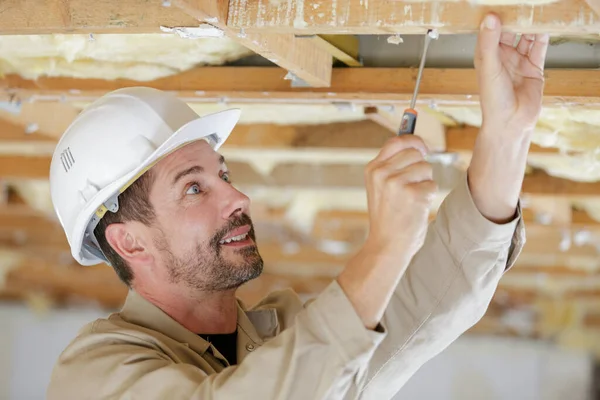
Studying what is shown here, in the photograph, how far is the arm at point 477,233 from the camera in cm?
155

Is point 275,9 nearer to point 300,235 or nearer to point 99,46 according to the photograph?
point 99,46

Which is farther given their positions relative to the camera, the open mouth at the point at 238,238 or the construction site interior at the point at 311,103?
the open mouth at the point at 238,238

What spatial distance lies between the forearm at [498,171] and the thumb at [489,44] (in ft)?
0.52

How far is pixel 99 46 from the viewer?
2.44 m

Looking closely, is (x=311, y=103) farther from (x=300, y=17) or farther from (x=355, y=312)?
(x=355, y=312)

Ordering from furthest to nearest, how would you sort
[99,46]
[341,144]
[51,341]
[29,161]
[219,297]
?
[51,341] < [29,161] < [341,144] < [99,46] < [219,297]

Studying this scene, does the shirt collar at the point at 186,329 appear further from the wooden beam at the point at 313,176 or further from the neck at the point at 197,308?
the wooden beam at the point at 313,176

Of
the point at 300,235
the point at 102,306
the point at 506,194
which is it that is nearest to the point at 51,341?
the point at 102,306

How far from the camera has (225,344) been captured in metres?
1.98

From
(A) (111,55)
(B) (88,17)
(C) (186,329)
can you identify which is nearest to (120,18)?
(B) (88,17)

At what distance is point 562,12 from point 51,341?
6148 millimetres

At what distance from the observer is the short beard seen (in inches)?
74.2

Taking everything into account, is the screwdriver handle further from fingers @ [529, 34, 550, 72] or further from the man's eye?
the man's eye

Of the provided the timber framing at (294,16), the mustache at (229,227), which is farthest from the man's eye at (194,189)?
the timber framing at (294,16)
